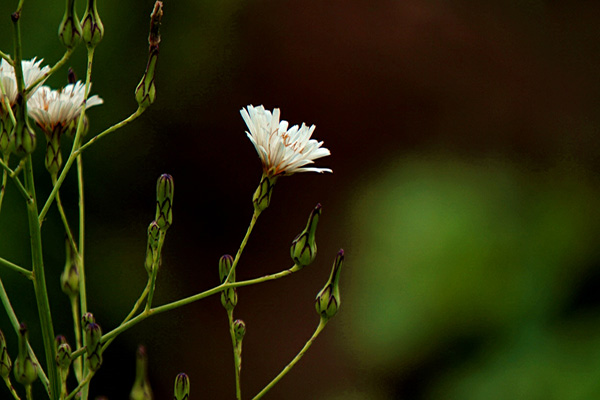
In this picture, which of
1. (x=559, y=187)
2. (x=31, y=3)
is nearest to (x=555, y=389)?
(x=559, y=187)

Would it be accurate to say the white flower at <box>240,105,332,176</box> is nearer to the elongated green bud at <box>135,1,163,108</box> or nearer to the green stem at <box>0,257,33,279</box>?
the elongated green bud at <box>135,1,163,108</box>

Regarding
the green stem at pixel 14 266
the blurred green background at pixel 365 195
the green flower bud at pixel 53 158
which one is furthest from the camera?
the blurred green background at pixel 365 195

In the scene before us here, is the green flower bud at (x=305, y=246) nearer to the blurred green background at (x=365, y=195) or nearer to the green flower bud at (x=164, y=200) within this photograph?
the green flower bud at (x=164, y=200)

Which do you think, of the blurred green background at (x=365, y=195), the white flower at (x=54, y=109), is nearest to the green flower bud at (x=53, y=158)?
the white flower at (x=54, y=109)

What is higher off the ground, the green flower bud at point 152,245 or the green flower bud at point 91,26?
the green flower bud at point 91,26

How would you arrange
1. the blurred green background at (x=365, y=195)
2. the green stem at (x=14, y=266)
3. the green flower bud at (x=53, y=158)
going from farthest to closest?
the blurred green background at (x=365, y=195) → the green flower bud at (x=53, y=158) → the green stem at (x=14, y=266)

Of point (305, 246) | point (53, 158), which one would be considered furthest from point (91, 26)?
point (305, 246)

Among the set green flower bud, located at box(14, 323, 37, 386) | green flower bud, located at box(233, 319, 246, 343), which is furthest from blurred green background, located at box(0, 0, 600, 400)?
green flower bud, located at box(14, 323, 37, 386)
